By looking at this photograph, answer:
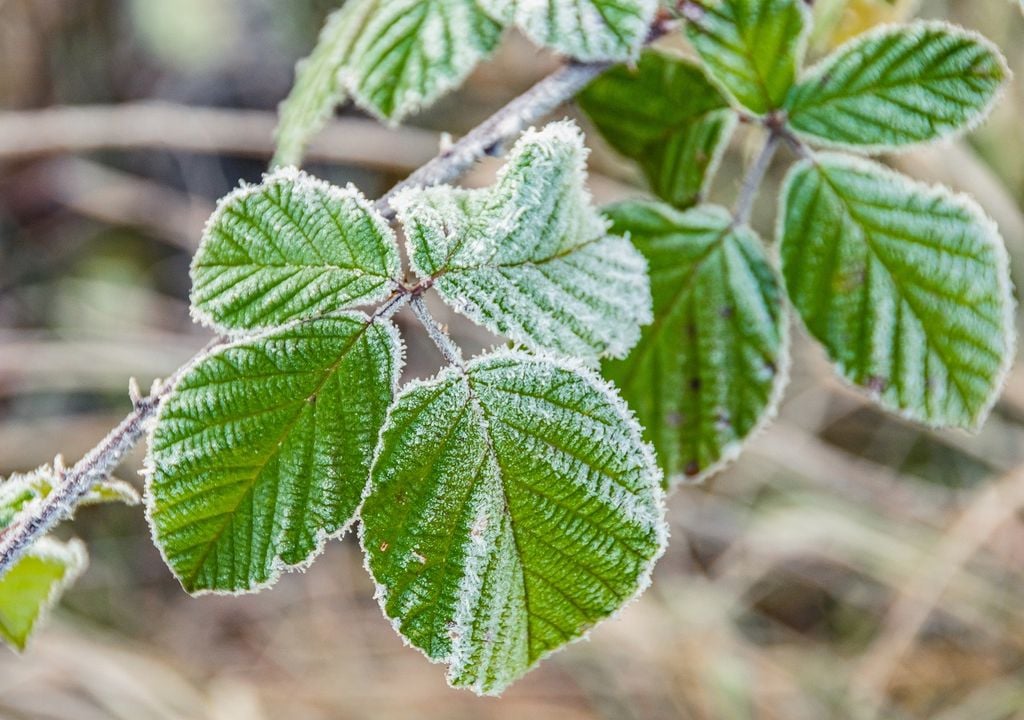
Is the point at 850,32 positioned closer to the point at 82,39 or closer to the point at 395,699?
the point at 395,699

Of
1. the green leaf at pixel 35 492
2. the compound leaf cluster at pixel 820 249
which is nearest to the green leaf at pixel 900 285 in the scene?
the compound leaf cluster at pixel 820 249

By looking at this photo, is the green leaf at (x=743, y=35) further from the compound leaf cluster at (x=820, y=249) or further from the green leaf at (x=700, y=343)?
the green leaf at (x=700, y=343)

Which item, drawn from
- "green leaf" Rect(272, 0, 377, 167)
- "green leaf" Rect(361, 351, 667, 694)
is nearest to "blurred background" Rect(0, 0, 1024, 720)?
"green leaf" Rect(272, 0, 377, 167)

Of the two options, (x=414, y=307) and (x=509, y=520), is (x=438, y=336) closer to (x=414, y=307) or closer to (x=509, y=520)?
(x=414, y=307)

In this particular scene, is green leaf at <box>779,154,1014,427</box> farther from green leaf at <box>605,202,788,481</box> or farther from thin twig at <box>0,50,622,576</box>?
thin twig at <box>0,50,622,576</box>

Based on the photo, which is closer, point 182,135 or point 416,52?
point 416,52

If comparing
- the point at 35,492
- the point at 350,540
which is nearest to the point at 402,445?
the point at 35,492

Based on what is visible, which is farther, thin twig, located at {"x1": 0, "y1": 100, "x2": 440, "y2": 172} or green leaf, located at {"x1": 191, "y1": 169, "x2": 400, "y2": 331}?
thin twig, located at {"x1": 0, "y1": 100, "x2": 440, "y2": 172}

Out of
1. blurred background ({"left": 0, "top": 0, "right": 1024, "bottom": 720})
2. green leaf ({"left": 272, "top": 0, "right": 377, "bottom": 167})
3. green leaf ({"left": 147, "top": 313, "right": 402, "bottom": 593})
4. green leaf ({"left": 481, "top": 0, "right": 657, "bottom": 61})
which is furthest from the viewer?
blurred background ({"left": 0, "top": 0, "right": 1024, "bottom": 720})
